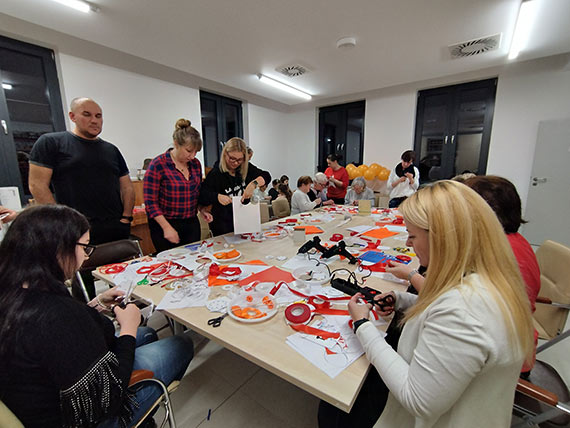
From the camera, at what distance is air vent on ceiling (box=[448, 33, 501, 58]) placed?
10.4ft

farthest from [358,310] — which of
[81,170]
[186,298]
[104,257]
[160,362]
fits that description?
[81,170]

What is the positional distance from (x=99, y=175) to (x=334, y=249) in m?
1.87

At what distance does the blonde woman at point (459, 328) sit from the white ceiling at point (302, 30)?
269 centimetres

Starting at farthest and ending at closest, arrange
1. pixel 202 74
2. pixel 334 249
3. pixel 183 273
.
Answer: pixel 202 74, pixel 334 249, pixel 183 273

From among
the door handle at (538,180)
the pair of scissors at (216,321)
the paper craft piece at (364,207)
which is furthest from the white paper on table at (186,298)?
the door handle at (538,180)

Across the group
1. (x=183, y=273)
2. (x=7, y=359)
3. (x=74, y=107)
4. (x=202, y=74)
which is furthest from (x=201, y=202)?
(x=202, y=74)

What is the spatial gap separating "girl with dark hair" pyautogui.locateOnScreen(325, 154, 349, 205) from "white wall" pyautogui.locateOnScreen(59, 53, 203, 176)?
106 inches

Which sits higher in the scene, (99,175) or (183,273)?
(99,175)

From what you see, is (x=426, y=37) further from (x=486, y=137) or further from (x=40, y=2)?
(x=40, y=2)

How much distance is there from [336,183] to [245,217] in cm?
294

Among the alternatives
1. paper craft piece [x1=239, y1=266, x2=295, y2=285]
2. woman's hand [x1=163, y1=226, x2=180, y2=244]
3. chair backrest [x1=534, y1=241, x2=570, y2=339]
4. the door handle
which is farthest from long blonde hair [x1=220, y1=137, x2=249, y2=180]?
the door handle

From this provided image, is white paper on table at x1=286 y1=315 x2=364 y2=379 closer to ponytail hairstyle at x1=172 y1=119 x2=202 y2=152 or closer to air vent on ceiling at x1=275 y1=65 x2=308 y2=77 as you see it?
ponytail hairstyle at x1=172 y1=119 x2=202 y2=152

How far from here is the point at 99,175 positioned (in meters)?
1.95

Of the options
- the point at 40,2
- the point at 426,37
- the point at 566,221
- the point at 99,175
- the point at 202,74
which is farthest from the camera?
the point at 202,74
